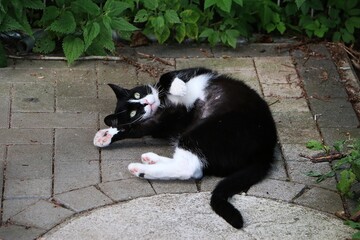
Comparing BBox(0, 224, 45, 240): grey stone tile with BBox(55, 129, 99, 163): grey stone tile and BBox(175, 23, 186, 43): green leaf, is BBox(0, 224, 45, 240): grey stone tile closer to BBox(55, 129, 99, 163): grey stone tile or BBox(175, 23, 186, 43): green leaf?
BBox(55, 129, 99, 163): grey stone tile

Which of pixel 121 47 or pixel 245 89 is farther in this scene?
pixel 121 47

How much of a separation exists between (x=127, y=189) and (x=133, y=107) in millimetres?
604

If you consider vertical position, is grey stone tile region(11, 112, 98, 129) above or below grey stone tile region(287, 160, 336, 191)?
below

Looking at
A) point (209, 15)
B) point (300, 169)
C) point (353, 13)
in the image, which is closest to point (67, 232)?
point (300, 169)

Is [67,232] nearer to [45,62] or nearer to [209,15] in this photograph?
[45,62]

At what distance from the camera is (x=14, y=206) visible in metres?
4.15

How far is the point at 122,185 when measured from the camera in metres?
4.38

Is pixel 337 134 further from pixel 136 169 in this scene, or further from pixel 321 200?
pixel 136 169

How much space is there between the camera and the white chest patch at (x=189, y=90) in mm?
4797

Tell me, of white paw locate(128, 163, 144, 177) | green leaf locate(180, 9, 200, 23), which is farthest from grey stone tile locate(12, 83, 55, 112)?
green leaf locate(180, 9, 200, 23)

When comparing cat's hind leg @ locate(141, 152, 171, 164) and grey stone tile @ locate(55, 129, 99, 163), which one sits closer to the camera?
cat's hind leg @ locate(141, 152, 171, 164)

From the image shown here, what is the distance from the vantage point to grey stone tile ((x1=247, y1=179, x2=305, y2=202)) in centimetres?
434

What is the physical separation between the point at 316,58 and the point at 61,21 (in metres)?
1.80

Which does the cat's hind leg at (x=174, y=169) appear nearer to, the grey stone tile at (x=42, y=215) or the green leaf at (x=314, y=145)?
the grey stone tile at (x=42, y=215)
